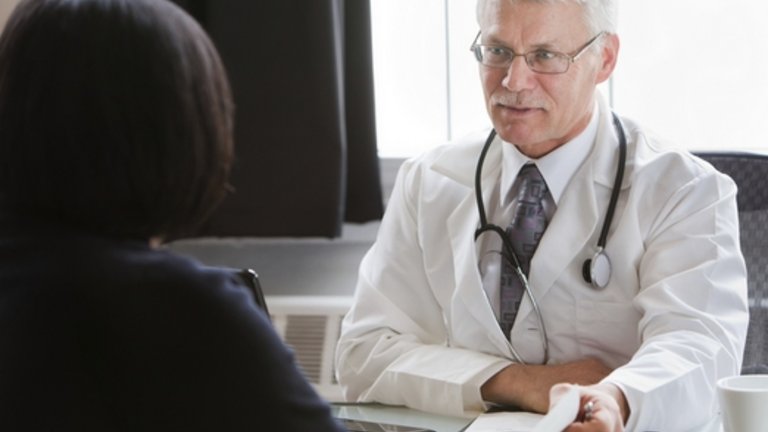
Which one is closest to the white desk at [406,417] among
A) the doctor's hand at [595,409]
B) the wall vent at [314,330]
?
the doctor's hand at [595,409]

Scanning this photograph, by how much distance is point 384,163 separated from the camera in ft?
10.2

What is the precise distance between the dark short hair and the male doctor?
915 millimetres

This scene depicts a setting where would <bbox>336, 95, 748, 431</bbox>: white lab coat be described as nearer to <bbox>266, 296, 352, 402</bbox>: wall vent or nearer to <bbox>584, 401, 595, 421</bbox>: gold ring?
<bbox>584, 401, 595, 421</bbox>: gold ring

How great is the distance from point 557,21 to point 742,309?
0.52m

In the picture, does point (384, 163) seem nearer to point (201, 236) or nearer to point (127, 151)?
point (201, 236)

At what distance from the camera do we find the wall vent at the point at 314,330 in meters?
2.93

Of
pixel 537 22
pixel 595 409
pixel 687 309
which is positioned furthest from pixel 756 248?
pixel 595 409

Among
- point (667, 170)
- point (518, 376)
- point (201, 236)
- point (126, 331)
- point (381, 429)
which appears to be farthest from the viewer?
point (201, 236)

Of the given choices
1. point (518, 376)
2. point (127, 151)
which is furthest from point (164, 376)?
point (518, 376)

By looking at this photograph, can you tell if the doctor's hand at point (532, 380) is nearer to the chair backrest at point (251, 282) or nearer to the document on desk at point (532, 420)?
the document on desk at point (532, 420)

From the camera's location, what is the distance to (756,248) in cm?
207

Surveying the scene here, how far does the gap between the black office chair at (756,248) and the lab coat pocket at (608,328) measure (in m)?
0.23

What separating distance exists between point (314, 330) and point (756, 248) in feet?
3.85

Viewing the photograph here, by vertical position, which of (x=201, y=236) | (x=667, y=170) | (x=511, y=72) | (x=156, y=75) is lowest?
(x=201, y=236)
